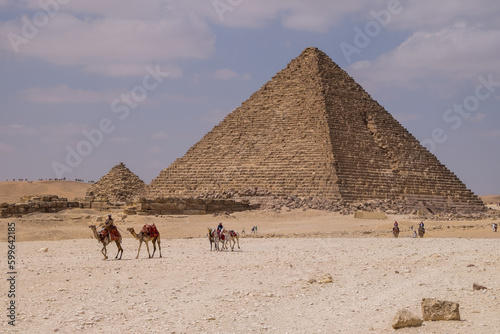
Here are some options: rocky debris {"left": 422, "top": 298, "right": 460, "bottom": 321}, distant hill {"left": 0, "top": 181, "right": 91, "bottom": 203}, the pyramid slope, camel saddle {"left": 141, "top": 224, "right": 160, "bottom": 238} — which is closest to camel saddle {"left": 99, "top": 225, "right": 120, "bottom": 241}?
camel saddle {"left": 141, "top": 224, "right": 160, "bottom": 238}

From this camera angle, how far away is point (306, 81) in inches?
2282

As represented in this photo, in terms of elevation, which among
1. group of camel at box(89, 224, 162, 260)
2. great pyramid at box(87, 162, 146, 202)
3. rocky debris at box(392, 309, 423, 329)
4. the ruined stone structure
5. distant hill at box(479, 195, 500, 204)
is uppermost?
distant hill at box(479, 195, 500, 204)

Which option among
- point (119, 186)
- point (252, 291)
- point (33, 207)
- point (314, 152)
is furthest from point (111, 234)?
point (119, 186)

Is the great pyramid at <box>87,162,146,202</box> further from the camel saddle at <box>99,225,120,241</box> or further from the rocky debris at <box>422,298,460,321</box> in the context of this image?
the rocky debris at <box>422,298,460,321</box>

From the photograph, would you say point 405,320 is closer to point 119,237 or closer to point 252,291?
point 252,291

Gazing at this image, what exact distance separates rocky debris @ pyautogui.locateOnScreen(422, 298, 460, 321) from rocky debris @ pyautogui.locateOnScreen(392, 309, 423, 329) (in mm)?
255

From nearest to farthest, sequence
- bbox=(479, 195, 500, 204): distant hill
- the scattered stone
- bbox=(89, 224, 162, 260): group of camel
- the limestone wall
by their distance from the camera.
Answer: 1. the scattered stone
2. bbox=(89, 224, 162, 260): group of camel
3. the limestone wall
4. bbox=(479, 195, 500, 204): distant hill

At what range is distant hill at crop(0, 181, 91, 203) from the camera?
281 feet

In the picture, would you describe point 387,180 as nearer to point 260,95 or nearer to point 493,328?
point 260,95

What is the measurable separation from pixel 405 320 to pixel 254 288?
331 centimetres

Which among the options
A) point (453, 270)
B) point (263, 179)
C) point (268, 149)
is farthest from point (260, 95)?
point (453, 270)

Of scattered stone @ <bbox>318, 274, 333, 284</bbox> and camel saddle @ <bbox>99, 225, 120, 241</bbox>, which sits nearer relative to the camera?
scattered stone @ <bbox>318, 274, 333, 284</bbox>

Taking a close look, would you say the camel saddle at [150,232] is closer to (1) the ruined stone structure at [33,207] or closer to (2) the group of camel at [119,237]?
(2) the group of camel at [119,237]

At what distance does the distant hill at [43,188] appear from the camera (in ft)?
281
